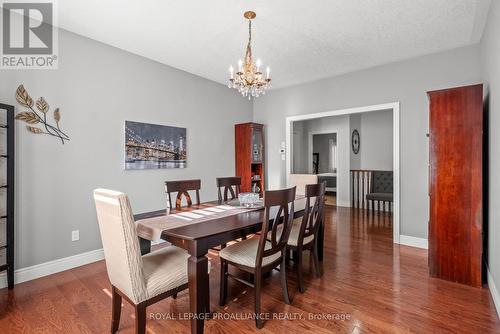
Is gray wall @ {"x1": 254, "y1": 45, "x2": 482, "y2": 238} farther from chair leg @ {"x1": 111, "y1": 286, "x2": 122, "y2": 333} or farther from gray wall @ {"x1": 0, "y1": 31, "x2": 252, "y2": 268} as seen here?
chair leg @ {"x1": 111, "y1": 286, "x2": 122, "y2": 333}

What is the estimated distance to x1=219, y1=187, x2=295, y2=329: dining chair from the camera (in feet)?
6.08

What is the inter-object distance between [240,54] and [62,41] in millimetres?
2066

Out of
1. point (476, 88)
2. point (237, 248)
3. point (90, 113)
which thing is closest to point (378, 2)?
point (476, 88)

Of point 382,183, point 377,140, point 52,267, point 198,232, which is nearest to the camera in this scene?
point 198,232

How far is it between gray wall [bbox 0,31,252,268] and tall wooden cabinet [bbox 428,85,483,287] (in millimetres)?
3362

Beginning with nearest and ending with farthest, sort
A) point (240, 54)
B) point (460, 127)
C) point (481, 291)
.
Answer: point (481, 291)
point (460, 127)
point (240, 54)

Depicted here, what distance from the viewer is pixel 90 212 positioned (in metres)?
3.10

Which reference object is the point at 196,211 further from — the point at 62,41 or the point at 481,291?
the point at 481,291

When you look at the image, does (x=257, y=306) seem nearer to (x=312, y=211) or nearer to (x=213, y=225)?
(x=213, y=225)

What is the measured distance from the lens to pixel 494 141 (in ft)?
7.24

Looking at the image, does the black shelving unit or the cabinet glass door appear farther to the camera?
the cabinet glass door

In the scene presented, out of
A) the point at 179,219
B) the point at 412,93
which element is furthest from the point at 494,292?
the point at 179,219

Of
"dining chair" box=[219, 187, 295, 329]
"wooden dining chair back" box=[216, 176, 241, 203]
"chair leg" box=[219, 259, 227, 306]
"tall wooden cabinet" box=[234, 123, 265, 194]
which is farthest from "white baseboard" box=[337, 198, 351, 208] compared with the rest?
"chair leg" box=[219, 259, 227, 306]

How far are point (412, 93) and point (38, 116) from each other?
469 centimetres
